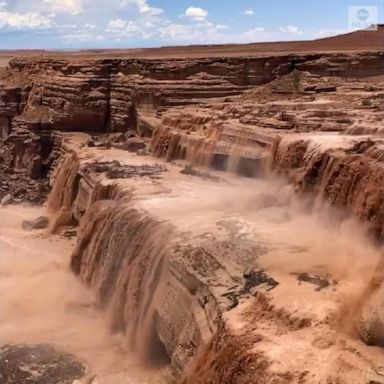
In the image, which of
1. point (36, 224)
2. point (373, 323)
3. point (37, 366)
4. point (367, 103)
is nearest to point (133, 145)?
point (36, 224)

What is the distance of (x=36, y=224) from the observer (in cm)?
1959

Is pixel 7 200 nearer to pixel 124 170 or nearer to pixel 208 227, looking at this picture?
pixel 124 170

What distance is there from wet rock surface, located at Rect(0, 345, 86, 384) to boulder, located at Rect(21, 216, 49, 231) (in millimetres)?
8572

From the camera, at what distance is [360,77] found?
2328 centimetres

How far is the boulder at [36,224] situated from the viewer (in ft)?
64.2

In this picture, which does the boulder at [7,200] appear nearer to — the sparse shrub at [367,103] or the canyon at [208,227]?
the canyon at [208,227]

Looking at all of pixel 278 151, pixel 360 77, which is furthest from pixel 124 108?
pixel 278 151

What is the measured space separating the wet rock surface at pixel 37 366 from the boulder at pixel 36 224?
8.57 m

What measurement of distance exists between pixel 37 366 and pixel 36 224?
9.48 m

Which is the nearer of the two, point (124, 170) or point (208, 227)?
point (208, 227)

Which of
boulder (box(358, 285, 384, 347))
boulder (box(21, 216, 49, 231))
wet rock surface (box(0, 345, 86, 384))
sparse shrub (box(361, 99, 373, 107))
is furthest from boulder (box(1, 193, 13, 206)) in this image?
boulder (box(358, 285, 384, 347))

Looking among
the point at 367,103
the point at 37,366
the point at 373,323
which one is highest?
the point at 367,103

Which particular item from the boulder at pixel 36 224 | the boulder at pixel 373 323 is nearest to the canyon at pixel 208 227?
the boulder at pixel 373 323

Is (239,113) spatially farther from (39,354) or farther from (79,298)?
(39,354)
